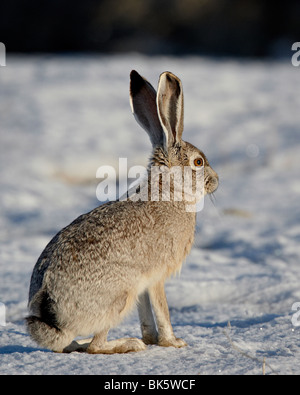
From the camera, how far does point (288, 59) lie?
17.8m

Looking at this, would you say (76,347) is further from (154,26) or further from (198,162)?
(154,26)

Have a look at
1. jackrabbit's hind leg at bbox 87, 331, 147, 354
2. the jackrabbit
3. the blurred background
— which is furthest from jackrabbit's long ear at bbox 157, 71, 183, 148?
the blurred background

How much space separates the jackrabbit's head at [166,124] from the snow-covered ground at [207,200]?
506 mm

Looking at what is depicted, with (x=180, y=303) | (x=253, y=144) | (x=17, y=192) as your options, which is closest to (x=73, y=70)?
(x=253, y=144)

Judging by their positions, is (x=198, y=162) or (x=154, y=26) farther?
(x=154, y=26)

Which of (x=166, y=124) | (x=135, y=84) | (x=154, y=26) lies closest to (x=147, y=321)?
(x=166, y=124)

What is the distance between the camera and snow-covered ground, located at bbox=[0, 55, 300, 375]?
11.8ft

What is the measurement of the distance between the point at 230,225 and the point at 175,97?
3568mm

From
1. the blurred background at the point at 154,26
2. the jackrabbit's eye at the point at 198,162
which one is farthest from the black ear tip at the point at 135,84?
the blurred background at the point at 154,26

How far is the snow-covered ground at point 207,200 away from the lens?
11.8ft

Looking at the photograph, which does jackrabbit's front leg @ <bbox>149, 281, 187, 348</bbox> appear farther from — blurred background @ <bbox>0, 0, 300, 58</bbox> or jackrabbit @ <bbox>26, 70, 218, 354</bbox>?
blurred background @ <bbox>0, 0, 300, 58</bbox>

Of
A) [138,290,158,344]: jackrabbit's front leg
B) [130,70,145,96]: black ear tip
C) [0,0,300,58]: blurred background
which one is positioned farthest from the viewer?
[0,0,300,58]: blurred background

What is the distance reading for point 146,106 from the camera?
13.5 feet

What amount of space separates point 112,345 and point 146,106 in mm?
1534
